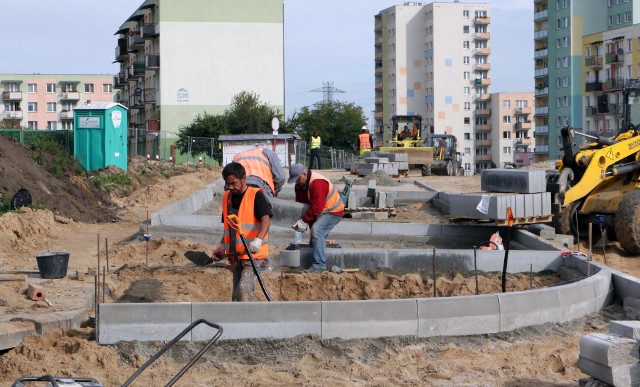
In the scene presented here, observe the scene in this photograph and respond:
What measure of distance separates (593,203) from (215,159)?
32696 millimetres

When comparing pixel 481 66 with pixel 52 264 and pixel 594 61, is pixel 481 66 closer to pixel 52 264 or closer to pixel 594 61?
pixel 594 61

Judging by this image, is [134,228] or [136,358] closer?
[136,358]

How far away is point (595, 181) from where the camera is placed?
14.6m

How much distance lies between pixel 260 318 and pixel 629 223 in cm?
756

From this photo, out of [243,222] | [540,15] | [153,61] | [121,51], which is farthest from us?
[540,15]

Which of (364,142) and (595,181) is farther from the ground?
(364,142)

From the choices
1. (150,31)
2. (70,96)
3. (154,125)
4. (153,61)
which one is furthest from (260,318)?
(70,96)

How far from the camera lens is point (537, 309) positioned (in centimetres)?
845

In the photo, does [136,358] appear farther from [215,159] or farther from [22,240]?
[215,159]

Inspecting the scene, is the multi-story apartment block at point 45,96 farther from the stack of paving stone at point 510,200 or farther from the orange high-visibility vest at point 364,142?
the stack of paving stone at point 510,200

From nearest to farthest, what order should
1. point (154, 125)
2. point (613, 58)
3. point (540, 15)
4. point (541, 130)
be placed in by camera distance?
point (154, 125) < point (613, 58) < point (541, 130) < point (540, 15)

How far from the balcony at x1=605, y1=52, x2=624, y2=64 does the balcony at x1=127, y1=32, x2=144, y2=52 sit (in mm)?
33701

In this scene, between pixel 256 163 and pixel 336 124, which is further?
pixel 336 124

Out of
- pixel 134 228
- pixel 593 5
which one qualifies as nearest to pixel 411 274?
pixel 134 228
